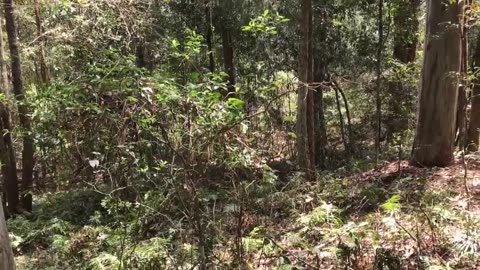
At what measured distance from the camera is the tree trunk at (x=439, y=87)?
24.6ft

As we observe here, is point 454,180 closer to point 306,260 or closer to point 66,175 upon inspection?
point 306,260

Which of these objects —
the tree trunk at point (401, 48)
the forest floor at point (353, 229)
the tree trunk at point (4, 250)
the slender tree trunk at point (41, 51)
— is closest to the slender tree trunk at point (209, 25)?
the slender tree trunk at point (41, 51)

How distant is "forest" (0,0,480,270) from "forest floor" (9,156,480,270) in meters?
0.03

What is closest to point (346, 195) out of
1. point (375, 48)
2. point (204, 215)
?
point (204, 215)

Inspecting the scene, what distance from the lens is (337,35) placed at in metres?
13.5

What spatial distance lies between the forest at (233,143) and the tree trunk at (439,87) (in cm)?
2

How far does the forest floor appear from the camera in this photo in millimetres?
4539

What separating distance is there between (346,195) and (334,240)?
9.54ft

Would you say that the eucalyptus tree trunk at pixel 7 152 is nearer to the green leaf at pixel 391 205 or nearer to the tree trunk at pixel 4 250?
the tree trunk at pixel 4 250

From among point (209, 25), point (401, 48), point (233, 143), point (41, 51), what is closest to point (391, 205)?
point (233, 143)

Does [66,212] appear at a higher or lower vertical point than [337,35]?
lower

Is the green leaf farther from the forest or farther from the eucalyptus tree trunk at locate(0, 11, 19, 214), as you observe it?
the eucalyptus tree trunk at locate(0, 11, 19, 214)

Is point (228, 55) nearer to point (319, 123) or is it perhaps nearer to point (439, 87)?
point (319, 123)

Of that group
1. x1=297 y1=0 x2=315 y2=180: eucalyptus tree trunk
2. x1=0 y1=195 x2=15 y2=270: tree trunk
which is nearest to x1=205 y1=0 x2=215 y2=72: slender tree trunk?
x1=297 y1=0 x2=315 y2=180: eucalyptus tree trunk
